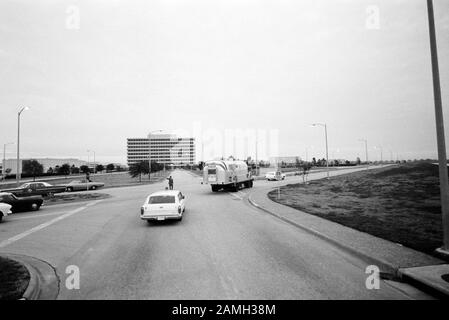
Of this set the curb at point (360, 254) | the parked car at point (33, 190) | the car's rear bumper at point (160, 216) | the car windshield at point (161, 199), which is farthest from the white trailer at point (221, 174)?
the parked car at point (33, 190)

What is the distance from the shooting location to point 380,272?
21.8 feet

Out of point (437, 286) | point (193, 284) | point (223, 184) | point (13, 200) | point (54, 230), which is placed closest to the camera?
point (437, 286)

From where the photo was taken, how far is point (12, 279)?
20.9 ft

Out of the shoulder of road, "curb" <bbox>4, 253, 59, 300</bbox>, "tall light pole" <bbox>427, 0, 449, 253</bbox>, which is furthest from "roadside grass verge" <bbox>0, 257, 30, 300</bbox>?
"tall light pole" <bbox>427, 0, 449, 253</bbox>

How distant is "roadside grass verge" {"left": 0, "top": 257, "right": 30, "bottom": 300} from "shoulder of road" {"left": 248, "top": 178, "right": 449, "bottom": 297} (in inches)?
338

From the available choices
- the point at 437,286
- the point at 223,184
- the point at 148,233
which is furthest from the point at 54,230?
the point at 223,184

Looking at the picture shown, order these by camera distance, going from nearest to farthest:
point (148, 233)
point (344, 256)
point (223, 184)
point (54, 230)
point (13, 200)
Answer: point (344, 256)
point (148, 233)
point (54, 230)
point (13, 200)
point (223, 184)

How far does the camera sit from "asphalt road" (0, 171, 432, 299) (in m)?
5.72

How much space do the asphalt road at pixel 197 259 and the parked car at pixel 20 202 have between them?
5389 millimetres

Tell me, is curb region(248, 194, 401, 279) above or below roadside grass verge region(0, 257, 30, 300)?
below

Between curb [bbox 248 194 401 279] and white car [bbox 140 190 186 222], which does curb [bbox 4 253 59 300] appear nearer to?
white car [bbox 140 190 186 222]

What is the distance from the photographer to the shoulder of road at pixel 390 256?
19.0 ft
